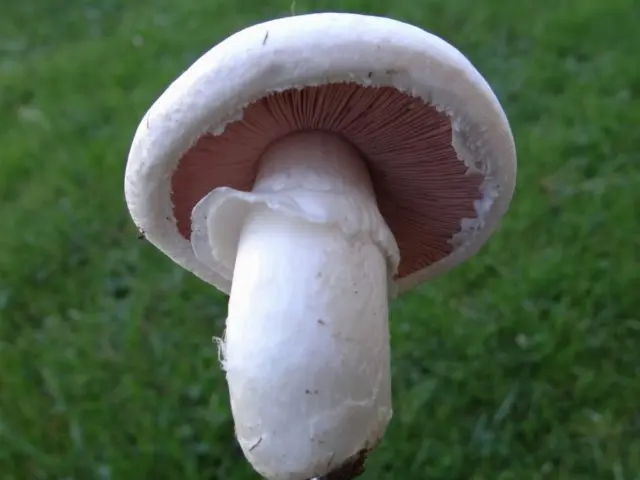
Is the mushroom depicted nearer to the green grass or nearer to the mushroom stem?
the mushroom stem

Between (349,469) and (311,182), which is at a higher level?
(311,182)

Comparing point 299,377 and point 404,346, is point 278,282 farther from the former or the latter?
point 404,346

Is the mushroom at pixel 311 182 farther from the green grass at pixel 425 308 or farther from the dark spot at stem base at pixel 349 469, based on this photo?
the green grass at pixel 425 308

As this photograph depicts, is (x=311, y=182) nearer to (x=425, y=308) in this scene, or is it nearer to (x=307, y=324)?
(x=307, y=324)

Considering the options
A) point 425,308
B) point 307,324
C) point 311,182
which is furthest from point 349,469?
point 425,308

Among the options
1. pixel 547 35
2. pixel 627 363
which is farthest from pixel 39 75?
pixel 627 363

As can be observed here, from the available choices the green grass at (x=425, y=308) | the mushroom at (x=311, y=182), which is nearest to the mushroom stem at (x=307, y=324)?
the mushroom at (x=311, y=182)
